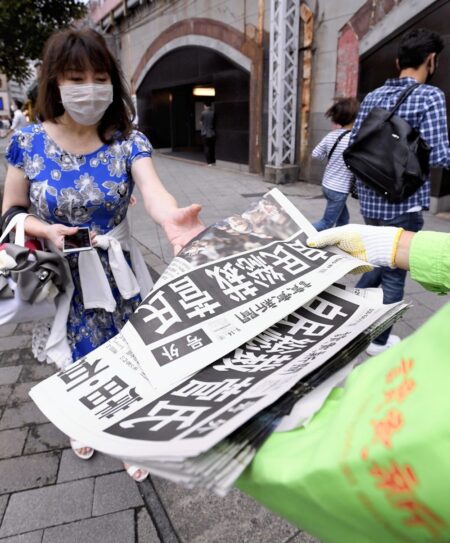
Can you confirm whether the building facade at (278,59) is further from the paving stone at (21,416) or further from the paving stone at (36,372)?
the paving stone at (21,416)

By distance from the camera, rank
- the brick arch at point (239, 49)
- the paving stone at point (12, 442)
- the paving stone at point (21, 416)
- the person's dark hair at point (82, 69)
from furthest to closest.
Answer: the brick arch at point (239, 49), the paving stone at point (21, 416), the paving stone at point (12, 442), the person's dark hair at point (82, 69)

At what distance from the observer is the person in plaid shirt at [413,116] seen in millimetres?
2408

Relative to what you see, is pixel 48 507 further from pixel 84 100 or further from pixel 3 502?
pixel 84 100

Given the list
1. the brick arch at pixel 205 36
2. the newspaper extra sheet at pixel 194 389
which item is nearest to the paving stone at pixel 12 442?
the newspaper extra sheet at pixel 194 389

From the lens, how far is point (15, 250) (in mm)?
1461

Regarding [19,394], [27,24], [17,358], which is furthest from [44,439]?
[27,24]

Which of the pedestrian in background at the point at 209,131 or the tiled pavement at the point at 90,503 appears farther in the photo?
the pedestrian in background at the point at 209,131

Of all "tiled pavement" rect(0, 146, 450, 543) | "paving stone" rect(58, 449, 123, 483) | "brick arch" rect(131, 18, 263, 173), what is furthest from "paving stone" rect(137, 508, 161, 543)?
"brick arch" rect(131, 18, 263, 173)

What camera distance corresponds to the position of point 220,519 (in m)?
1.76

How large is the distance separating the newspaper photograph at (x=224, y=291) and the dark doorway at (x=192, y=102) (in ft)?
34.2

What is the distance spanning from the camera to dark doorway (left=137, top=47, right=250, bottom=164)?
11.3 m

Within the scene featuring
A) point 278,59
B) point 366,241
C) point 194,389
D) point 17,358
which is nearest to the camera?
point 194,389

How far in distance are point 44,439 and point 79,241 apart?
125 centimetres

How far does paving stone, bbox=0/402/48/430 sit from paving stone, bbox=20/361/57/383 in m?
0.29
